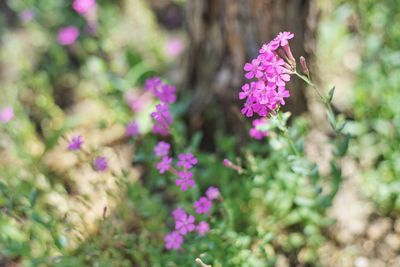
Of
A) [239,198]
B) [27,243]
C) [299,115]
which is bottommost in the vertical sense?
[27,243]

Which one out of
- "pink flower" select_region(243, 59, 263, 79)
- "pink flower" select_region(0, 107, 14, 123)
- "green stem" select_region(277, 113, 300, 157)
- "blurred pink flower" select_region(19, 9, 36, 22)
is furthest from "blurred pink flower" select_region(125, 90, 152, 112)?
"pink flower" select_region(243, 59, 263, 79)

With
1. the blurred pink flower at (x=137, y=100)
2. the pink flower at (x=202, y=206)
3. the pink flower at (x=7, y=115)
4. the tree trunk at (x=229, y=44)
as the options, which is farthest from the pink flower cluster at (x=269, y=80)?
the pink flower at (x=7, y=115)

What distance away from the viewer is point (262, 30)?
9.31 ft

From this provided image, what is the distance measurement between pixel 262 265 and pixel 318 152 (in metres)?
1.06

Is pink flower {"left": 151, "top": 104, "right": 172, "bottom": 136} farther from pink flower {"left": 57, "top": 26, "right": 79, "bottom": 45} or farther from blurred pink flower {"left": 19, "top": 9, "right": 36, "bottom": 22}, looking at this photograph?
blurred pink flower {"left": 19, "top": 9, "right": 36, "bottom": 22}

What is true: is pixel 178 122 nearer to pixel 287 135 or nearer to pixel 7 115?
pixel 7 115

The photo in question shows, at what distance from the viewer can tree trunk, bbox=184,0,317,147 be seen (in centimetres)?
282

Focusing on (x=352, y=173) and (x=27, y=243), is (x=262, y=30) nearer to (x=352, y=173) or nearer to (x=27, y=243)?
(x=352, y=173)

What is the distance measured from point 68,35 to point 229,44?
1.68 meters

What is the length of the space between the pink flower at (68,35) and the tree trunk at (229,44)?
4.01 feet

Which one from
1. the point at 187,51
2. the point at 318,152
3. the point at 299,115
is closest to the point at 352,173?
the point at 318,152

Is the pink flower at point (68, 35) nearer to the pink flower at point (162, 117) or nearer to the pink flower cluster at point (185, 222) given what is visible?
the pink flower at point (162, 117)

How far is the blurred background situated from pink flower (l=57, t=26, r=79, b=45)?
0.06ft

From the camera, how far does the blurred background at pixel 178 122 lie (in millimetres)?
2551
